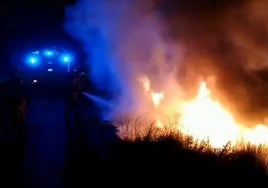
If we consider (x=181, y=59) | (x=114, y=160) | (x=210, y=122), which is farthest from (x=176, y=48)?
(x=114, y=160)

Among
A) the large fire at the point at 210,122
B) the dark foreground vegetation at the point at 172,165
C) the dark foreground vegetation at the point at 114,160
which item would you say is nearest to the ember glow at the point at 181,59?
the large fire at the point at 210,122

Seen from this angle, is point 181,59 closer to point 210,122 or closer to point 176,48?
point 176,48

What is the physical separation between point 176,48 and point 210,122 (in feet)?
10.6

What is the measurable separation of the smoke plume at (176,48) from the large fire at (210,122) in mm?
460

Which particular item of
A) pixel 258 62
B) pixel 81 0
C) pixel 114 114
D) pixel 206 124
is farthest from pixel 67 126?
pixel 258 62

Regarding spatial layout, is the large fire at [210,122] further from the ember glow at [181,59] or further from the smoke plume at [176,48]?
the smoke plume at [176,48]

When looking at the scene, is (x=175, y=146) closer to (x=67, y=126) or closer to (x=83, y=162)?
(x=83, y=162)

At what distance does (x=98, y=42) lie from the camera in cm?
1403

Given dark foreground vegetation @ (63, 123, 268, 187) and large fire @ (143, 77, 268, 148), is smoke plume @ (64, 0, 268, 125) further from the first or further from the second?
dark foreground vegetation @ (63, 123, 268, 187)

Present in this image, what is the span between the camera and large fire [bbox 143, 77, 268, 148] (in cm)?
1115

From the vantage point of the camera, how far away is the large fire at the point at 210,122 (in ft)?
36.6

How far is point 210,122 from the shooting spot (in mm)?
11797

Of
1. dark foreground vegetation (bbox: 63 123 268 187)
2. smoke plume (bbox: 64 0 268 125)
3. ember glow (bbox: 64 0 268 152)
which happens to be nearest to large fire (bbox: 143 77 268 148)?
ember glow (bbox: 64 0 268 152)

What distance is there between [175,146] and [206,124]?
10.5 ft
